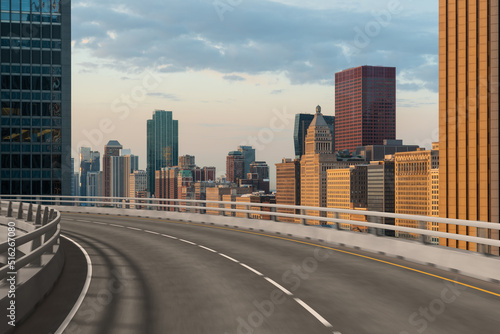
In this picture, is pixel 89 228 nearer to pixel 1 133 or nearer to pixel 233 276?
pixel 233 276

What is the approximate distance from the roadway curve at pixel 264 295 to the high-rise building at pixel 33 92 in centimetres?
8920

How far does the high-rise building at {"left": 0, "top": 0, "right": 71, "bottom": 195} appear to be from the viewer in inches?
3957

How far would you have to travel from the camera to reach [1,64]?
100 m

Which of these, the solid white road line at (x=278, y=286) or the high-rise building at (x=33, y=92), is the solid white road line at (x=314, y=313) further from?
the high-rise building at (x=33, y=92)

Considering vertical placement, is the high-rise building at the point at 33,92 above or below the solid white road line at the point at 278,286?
above

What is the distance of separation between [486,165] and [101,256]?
211 ft

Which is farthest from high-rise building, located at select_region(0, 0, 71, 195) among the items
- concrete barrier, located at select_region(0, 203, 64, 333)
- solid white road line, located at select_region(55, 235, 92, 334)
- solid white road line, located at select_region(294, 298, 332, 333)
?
solid white road line, located at select_region(294, 298, 332, 333)

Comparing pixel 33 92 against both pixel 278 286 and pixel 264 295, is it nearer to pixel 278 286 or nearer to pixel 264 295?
pixel 278 286

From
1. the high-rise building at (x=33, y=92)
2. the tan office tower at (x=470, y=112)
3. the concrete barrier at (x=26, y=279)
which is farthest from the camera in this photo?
the high-rise building at (x=33, y=92)

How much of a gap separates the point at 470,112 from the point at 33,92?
6983 cm

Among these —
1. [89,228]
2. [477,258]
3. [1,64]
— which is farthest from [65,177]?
[477,258]

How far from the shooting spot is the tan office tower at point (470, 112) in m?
72.1

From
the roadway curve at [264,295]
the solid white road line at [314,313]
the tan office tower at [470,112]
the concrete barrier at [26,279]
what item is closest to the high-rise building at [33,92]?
the tan office tower at [470,112]

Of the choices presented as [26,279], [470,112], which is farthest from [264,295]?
[470,112]
